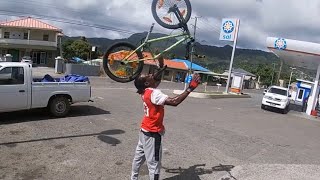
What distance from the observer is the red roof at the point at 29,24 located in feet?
188

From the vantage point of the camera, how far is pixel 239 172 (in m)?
7.94

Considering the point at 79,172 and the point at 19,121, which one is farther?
the point at 19,121

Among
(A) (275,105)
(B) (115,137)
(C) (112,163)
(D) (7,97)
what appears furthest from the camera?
(A) (275,105)

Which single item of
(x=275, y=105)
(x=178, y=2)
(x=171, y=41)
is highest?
(x=178, y=2)

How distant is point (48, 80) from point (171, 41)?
25.0 ft

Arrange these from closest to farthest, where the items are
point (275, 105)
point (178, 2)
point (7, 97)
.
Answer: point (178, 2) → point (7, 97) → point (275, 105)

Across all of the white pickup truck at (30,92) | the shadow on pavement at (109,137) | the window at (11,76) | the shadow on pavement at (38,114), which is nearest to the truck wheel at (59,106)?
the white pickup truck at (30,92)

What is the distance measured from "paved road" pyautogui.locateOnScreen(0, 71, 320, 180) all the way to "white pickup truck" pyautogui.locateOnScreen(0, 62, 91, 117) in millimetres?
493

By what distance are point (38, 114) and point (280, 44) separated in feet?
54.5

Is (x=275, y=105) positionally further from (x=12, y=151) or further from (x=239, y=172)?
(x=12, y=151)

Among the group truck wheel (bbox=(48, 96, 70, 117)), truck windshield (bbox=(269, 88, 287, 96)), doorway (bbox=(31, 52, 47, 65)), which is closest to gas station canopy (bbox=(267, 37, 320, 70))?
truck windshield (bbox=(269, 88, 287, 96))

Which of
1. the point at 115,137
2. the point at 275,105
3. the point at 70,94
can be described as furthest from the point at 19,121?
the point at 275,105

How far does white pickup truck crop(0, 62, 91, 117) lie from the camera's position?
11680mm

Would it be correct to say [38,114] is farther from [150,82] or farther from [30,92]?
[150,82]
